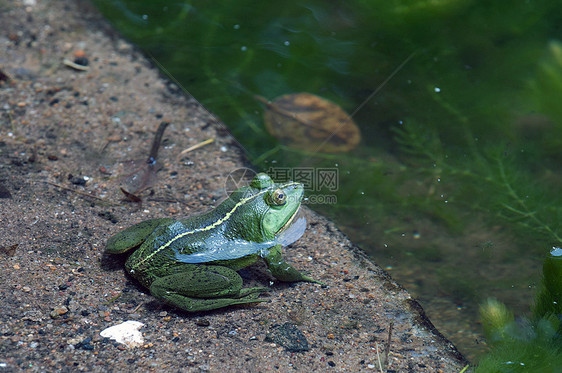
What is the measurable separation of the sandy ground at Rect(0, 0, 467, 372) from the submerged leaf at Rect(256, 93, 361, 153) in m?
0.76

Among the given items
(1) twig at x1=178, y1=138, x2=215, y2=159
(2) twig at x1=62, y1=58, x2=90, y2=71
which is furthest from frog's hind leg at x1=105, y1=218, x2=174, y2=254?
(2) twig at x1=62, y1=58, x2=90, y2=71

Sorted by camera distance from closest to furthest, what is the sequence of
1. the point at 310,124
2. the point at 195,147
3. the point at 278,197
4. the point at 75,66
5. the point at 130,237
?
the point at 130,237 → the point at 278,197 → the point at 195,147 → the point at 310,124 → the point at 75,66

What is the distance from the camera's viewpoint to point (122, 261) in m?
3.47

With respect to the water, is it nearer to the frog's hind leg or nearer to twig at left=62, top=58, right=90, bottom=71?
twig at left=62, top=58, right=90, bottom=71

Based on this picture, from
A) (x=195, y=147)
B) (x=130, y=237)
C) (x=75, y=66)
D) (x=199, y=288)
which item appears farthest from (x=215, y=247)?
(x=75, y=66)

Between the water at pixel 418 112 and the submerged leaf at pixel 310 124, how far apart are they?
0.35 ft

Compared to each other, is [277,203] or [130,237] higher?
[277,203]

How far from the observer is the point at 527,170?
499cm

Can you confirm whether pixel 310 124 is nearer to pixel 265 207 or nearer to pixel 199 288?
pixel 265 207

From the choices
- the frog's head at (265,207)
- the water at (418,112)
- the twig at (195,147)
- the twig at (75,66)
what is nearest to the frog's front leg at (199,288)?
the frog's head at (265,207)

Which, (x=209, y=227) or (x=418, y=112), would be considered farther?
(x=418, y=112)

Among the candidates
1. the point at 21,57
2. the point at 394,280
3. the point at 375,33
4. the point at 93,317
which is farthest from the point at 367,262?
the point at 21,57

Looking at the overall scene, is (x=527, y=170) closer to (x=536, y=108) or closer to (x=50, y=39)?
(x=536, y=108)

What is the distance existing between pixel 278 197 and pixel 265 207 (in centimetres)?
14
